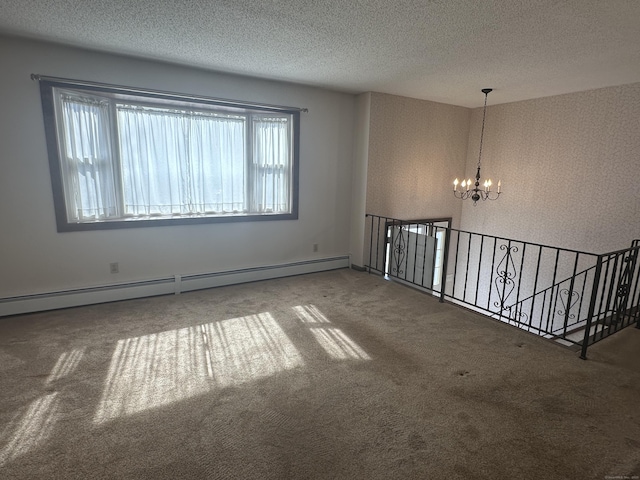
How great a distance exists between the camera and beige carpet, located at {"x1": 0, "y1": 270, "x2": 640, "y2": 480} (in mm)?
1753

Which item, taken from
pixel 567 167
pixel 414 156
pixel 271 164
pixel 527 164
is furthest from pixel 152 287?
pixel 567 167

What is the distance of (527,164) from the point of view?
16.9ft

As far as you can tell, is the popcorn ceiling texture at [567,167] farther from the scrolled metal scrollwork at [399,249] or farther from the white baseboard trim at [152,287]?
the white baseboard trim at [152,287]

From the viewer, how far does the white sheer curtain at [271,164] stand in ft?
14.5

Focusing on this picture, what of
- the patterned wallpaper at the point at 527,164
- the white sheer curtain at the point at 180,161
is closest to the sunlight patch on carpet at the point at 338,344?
the white sheer curtain at the point at 180,161

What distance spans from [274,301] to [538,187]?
4.12 m

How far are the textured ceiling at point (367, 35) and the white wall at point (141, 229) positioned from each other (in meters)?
0.24

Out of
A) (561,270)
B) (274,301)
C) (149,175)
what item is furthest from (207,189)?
(561,270)

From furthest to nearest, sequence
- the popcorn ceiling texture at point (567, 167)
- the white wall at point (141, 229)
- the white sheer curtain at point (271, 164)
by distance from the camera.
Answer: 1. the white sheer curtain at point (271, 164)
2. the popcorn ceiling texture at point (567, 167)
3. the white wall at point (141, 229)

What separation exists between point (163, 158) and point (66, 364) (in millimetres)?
2259

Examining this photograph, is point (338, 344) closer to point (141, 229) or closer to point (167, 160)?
point (141, 229)

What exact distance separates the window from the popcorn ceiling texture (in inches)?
→ 132

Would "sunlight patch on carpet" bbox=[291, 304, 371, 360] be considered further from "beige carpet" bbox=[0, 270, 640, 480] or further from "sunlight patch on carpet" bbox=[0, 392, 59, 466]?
"sunlight patch on carpet" bbox=[0, 392, 59, 466]

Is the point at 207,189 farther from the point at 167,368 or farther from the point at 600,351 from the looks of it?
the point at 600,351
